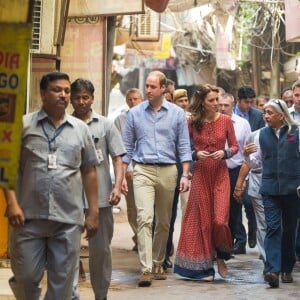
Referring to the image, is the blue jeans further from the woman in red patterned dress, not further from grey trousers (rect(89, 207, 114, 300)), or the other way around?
grey trousers (rect(89, 207, 114, 300))

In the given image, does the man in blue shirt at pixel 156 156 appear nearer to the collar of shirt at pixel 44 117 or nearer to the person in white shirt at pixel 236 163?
the person in white shirt at pixel 236 163

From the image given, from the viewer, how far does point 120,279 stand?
402 inches

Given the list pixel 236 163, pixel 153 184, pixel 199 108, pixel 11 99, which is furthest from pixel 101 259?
pixel 236 163

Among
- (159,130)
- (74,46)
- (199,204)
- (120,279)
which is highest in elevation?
(74,46)

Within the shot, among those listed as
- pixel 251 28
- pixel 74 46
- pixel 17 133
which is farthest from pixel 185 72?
pixel 17 133

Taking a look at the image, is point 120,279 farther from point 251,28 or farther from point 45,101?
point 251,28

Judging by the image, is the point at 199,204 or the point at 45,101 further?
the point at 199,204

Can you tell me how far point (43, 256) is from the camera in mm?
6688

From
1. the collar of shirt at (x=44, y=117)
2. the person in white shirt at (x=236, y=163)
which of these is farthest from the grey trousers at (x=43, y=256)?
the person in white shirt at (x=236, y=163)

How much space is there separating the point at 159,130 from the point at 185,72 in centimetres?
2373

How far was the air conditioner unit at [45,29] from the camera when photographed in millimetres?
10477

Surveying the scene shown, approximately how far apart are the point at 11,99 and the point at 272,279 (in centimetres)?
482

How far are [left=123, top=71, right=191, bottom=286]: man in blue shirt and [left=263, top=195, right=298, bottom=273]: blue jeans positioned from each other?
883mm

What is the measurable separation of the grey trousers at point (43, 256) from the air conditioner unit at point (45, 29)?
4103mm
